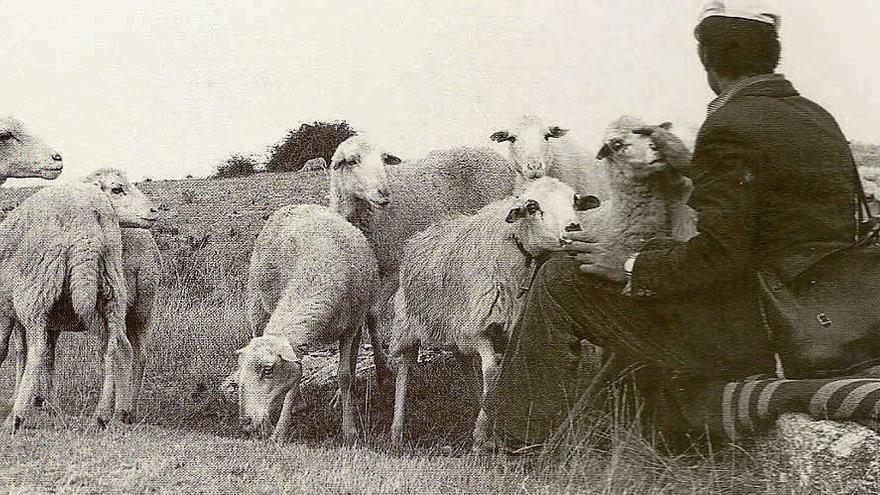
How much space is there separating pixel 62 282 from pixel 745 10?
278 centimetres

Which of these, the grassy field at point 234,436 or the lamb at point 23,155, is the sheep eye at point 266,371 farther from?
the lamb at point 23,155

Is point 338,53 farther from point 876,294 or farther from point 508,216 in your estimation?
point 876,294

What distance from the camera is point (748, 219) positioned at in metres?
2.61

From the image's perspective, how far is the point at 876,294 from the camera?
266 cm

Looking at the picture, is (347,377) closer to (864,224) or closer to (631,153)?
(631,153)

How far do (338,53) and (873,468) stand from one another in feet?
8.14

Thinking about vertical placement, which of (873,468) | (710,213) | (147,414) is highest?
(710,213)

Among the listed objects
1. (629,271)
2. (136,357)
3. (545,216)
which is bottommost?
(136,357)

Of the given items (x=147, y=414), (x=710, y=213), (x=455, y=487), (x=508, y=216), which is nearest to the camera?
(x=710, y=213)

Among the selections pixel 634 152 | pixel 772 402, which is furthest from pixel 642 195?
pixel 772 402

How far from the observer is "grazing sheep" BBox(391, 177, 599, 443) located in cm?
367

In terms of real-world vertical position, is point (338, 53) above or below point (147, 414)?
above

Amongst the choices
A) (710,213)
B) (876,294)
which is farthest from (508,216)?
(876,294)

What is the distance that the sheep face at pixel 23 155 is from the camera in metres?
3.91
